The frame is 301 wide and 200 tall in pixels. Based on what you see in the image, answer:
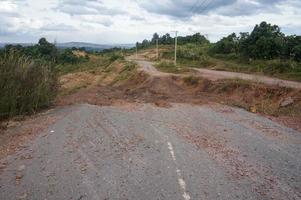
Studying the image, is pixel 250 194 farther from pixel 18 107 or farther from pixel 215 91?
pixel 215 91

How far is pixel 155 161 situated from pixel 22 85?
8.67 metres

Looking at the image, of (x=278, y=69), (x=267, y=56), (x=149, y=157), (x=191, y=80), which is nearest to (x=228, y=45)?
(x=267, y=56)

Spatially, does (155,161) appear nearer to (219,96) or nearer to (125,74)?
(219,96)

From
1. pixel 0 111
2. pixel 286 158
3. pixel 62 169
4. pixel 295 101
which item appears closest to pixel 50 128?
pixel 0 111

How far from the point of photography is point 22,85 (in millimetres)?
14688

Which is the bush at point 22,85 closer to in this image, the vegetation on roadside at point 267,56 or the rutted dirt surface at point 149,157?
the rutted dirt surface at point 149,157

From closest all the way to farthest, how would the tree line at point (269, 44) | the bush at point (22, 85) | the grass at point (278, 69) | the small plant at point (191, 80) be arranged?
the bush at point (22, 85), the small plant at point (191, 80), the grass at point (278, 69), the tree line at point (269, 44)

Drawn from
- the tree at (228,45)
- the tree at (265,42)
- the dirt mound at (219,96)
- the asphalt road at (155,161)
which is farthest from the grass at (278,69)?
the tree at (228,45)

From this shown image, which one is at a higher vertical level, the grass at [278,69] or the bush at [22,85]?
the bush at [22,85]

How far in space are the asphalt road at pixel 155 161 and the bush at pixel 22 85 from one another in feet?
8.08

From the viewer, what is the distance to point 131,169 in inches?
287

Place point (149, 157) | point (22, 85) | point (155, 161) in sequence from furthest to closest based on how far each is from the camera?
point (22, 85) → point (149, 157) → point (155, 161)

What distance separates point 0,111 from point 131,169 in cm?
815

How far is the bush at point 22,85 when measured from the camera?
1343 centimetres
